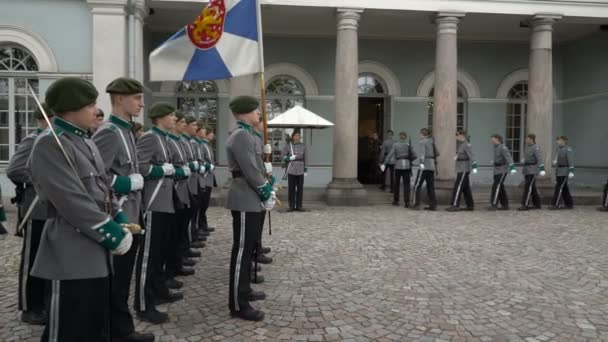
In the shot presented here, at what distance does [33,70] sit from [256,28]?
352 inches

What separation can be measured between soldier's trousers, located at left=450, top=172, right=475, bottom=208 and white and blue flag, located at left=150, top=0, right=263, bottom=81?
802 centimetres

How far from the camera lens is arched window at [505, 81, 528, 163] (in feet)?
52.6

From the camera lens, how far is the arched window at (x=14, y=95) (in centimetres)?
1106

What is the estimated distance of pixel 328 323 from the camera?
156 inches

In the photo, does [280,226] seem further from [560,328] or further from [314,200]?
[560,328]

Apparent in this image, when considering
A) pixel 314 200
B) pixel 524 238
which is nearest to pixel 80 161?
pixel 524 238

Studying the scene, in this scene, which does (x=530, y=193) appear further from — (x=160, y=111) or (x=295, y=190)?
(x=160, y=111)

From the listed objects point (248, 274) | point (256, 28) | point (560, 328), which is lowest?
point (560, 328)

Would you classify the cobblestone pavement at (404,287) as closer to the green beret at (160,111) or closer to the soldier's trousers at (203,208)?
the soldier's trousers at (203,208)

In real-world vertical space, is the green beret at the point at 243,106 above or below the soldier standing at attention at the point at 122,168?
above

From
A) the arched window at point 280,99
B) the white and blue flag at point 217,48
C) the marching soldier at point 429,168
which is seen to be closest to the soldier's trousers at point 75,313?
the white and blue flag at point 217,48

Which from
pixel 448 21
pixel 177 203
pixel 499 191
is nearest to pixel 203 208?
pixel 177 203

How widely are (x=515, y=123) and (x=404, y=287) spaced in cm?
1317

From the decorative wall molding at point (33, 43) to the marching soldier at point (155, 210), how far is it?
813cm
